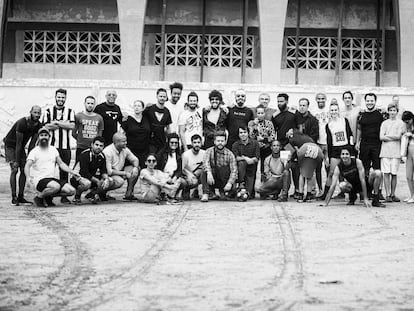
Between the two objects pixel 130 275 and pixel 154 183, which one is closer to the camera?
pixel 130 275

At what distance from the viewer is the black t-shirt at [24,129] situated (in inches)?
545

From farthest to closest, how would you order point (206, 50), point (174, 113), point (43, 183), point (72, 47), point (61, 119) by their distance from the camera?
1. point (72, 47)
2. point (206, 50)
3. point (174, 113)
4. point (61, 119)
5. point (43, 183)

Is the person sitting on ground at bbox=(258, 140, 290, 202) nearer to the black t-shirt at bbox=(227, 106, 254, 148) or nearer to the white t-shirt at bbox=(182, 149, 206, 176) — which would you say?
the black t-shirt at bbox=(227, 106, 254, 148)

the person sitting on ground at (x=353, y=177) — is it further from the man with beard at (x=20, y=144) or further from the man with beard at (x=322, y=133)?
the man with beard at (x=20, y=144)

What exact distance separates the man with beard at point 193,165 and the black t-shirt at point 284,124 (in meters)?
1.35

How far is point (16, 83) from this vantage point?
2284 centimetres

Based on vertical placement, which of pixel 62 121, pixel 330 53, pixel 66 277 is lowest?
pixel 66 277

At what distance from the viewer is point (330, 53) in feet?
97.1

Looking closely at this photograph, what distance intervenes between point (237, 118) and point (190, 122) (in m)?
0.80

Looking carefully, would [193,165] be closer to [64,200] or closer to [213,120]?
[213,120]

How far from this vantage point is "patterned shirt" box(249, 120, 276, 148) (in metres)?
15.1

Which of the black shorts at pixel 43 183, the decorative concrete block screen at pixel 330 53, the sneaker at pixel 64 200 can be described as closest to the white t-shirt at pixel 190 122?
the sneaker at pixel 64 200

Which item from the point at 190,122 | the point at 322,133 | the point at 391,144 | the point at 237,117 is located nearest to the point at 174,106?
the point at 190,122

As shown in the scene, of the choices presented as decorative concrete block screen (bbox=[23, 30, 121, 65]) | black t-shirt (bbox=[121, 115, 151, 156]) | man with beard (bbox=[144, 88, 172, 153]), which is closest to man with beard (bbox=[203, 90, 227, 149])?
man with beard (bbox=[144, 88, 172, 153])
